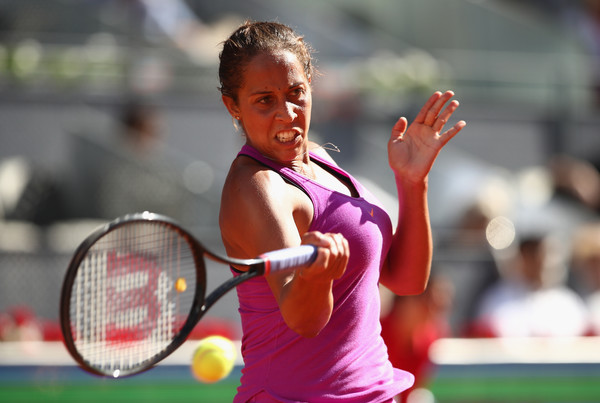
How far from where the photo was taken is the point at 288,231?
2240mm

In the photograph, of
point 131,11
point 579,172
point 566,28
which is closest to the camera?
point 579,172

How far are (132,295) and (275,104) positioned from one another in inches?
25.4

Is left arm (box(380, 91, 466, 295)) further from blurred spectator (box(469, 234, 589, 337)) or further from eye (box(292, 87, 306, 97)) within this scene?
blurred spectator (box(469, 234, 589, 337))

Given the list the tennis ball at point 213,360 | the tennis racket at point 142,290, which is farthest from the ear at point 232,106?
the tennis ball at point 213,360

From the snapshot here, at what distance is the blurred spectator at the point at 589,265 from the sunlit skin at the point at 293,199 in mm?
4356

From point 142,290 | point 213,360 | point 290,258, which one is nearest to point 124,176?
point 213,360

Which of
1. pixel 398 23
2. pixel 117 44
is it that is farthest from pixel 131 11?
pixel 398 23

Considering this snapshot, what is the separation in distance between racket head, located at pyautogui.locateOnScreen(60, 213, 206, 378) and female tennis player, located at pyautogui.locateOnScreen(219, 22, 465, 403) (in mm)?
156

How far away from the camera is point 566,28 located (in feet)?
36.0

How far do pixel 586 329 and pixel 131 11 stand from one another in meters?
5.59

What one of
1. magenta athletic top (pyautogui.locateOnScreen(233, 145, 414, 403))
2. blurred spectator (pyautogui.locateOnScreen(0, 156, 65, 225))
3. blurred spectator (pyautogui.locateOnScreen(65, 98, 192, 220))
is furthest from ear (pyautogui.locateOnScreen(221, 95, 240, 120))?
blurred spectator (pyautogui.locateOnScreen(0, 156, 65, 225))

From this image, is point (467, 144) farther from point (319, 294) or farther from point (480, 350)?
point (319, 294)

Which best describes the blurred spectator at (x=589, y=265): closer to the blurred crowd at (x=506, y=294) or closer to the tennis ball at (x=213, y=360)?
the blurred crowd at (x=506, y=294)

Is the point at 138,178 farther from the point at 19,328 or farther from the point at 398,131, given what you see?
the point at 398,131
